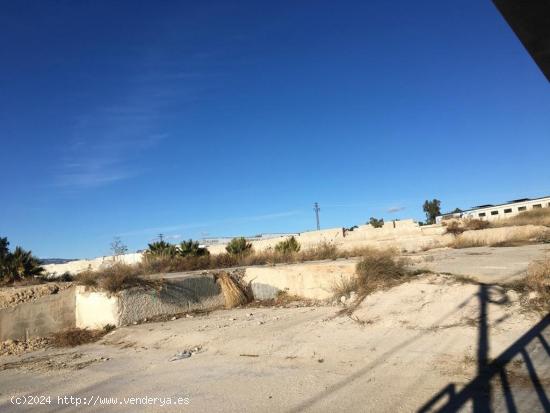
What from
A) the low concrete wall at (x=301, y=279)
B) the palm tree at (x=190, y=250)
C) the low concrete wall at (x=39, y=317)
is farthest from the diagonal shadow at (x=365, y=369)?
the palm tree at (x=190, y=250)

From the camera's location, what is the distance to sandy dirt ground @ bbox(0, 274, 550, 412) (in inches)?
226

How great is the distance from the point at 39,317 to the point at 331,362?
28.3 feet

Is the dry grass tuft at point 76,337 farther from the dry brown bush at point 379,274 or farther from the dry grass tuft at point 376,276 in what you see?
the dry brown bush at point 379,274

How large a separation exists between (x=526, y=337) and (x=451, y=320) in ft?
4.49

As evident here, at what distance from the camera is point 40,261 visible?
18.9 m

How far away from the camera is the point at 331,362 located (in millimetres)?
7305

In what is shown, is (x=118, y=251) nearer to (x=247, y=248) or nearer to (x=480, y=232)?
(x=247, y=248)

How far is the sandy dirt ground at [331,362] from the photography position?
5.73 m

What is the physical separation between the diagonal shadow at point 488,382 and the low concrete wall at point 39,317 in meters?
10.5

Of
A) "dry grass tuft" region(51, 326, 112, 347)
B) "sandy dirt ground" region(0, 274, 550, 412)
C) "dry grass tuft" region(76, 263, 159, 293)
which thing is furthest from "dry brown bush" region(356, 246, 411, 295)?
"dry grass tuft" region(51, 326, 112, 347)

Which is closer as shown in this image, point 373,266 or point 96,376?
point 96,376

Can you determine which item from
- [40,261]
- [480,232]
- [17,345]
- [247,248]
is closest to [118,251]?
[247,248]

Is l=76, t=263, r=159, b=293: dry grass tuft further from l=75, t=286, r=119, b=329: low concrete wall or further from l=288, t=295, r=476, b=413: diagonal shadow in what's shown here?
l=288, t=295, r=476, b=413: diagonal shadow

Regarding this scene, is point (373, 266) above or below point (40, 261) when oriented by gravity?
below
